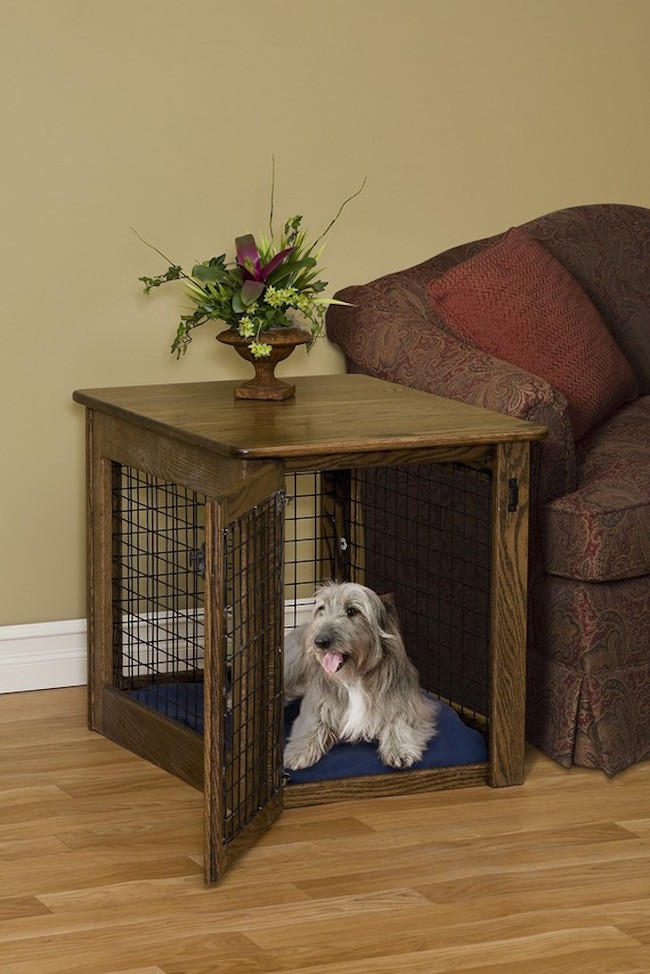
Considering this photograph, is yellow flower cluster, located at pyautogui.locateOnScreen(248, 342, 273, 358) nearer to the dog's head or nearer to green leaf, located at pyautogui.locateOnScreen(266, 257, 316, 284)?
green leaf, located at pyautogui.locateOnScreen(266, 257, 316, 284)

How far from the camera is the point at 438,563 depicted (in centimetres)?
307

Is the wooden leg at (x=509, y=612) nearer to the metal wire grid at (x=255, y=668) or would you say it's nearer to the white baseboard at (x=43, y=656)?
the metal wire grid at (x=255, y=668)

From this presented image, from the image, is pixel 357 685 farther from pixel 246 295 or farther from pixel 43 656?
pixel 43 656

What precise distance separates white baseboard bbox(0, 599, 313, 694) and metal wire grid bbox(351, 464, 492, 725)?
0.69 meters

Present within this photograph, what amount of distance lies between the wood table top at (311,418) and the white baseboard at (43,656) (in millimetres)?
641

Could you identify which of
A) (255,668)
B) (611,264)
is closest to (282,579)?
(255,668)

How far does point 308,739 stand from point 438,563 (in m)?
0.53

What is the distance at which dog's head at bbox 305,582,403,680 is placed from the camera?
2.65 meters

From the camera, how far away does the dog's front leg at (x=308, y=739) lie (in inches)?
107

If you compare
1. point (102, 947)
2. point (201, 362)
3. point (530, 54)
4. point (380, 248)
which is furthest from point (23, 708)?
point (530, 54)

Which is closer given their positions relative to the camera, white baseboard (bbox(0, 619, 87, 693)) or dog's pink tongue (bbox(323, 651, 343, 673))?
dog's pink tongue (bbox(323, 651, 343, 673))

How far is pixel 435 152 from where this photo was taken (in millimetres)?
3572

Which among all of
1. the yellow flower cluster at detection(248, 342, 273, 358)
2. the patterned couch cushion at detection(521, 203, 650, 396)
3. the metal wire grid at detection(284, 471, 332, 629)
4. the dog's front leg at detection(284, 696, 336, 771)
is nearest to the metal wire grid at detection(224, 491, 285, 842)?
the dog's front leg at detection(284, 696, 336, 771)

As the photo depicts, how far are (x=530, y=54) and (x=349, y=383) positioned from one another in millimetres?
1068
